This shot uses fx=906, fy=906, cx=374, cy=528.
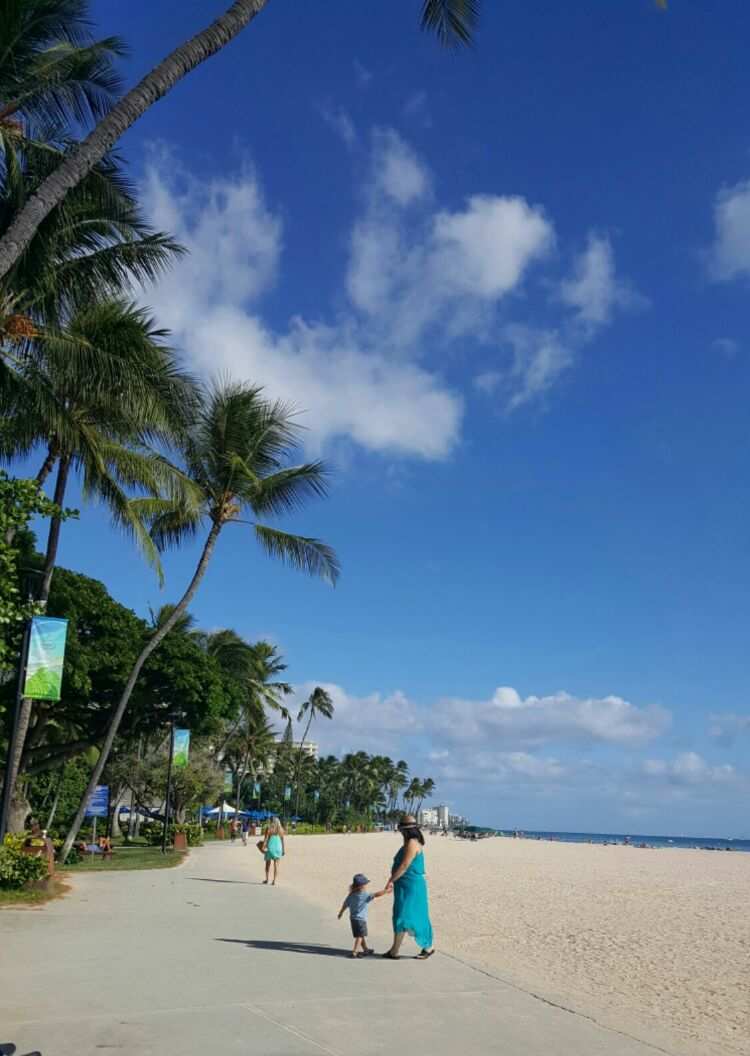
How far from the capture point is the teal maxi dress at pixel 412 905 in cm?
894

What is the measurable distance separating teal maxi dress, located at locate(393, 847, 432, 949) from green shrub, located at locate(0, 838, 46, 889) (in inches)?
309

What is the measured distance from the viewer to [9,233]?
814cm

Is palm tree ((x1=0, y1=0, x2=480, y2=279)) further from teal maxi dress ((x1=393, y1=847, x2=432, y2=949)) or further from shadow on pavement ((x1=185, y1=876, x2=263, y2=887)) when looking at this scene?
shadow on pavement ((x1=185, y1=876, x2=263, y2=887))

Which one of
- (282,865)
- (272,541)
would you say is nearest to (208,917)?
(272,541)

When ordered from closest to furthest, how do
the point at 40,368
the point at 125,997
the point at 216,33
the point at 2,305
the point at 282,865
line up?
1. the point at 125,997
2. the point at 216,33
3. the point at 2,305
4. the point at 40,368
5. the point at 282,865

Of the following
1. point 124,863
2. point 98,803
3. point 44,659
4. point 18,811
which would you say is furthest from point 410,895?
point 98,803

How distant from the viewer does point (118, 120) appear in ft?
28.2

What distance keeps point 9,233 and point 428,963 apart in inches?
313

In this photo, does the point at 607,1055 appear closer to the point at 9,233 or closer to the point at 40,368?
the point at 9,233

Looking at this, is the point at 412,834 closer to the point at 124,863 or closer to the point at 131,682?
the point at 131,682

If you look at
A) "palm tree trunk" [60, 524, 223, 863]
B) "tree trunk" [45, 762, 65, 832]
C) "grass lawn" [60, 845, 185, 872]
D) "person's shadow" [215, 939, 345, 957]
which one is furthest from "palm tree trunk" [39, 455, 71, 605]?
"tree trunk" [45, 762, 65, 832]

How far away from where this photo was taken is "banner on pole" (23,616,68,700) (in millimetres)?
14188

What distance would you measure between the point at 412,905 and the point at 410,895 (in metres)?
0.12

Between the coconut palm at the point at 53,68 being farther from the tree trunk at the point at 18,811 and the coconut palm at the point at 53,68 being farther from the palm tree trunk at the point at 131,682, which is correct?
the tree trunk at the point at 18,811
